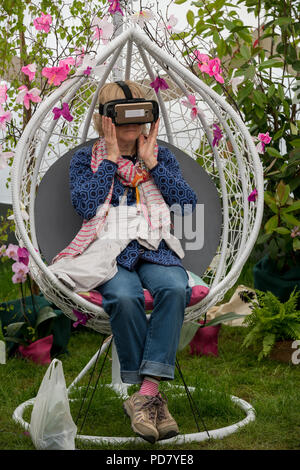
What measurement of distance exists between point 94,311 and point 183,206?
598 millimetres

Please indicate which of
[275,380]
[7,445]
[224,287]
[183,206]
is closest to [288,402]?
[275,380]

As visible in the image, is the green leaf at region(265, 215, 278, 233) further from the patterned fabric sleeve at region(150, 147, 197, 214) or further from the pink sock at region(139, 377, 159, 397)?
the pink sock at region(139, 377, 159, 397)

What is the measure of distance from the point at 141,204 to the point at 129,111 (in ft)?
1.10

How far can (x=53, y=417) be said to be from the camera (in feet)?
6.55

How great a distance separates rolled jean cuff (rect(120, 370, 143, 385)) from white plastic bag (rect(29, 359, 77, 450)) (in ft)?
0.65

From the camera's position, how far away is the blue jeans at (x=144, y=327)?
208 cm

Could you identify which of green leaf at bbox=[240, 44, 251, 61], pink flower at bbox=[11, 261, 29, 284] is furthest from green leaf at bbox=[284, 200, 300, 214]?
pink flower at bbox=[11, 261, 29, 284]

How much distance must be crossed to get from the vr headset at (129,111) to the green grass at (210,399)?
105 centimetres

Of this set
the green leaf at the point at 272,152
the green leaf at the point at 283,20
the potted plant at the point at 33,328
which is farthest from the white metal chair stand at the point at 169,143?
the green leaf at the point at 283,20

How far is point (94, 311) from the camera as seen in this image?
2.14m

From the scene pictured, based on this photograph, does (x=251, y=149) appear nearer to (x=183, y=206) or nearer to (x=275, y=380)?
(x=183, y=206)

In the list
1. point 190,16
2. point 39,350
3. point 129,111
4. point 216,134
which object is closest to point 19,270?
point 39,350

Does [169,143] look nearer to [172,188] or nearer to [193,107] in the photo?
[193,107]

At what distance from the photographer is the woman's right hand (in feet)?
7.79
